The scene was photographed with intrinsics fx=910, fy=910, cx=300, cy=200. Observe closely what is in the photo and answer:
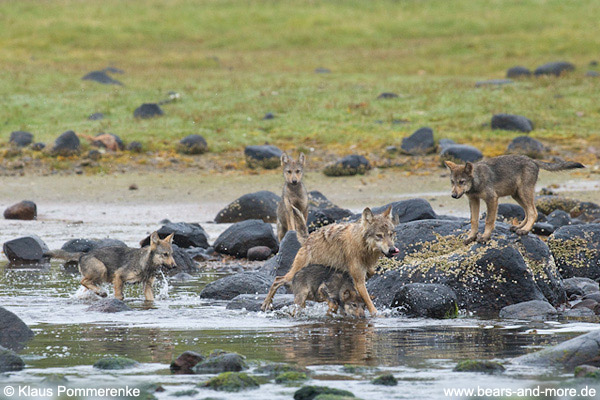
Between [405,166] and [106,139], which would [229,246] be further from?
[106,139]

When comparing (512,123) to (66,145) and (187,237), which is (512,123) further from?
(187,237)

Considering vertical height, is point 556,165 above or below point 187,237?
above

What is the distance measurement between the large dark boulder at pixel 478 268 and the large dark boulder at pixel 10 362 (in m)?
5.69

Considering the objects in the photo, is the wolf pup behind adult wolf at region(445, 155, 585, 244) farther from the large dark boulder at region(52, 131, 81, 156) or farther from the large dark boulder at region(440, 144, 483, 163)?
the large dark boulder at region(52, 131, 81, 156)

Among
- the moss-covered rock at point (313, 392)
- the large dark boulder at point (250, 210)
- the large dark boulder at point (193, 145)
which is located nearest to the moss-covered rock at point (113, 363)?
the moss-covered rock at point (313, 392)

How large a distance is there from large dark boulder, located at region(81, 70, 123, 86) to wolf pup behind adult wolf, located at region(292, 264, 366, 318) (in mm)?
36240

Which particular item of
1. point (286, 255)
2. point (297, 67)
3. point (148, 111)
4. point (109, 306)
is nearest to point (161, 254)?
point (109, 306)

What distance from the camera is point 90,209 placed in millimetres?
25125

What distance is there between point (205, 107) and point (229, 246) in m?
20.2

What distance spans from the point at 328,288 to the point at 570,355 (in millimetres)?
4234

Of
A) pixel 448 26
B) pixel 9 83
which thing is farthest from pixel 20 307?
pixel 448 26

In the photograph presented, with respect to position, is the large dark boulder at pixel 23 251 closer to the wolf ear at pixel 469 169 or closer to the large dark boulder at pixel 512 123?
the wolf ear at pixel 469 169

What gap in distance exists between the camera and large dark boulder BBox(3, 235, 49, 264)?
1881 cm

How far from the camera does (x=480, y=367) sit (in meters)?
8.41
